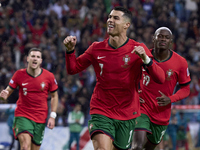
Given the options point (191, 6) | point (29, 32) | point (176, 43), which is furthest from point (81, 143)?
point (191, 6)

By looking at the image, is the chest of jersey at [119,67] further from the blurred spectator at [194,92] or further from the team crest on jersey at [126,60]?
the blurred spectator at [194,92]

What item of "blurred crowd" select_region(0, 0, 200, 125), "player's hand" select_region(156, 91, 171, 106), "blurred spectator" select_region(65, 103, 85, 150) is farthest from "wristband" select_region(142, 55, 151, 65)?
"blurred crowd" select_region(0, 0, 200, 125)

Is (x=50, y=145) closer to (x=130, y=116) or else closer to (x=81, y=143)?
(x=81, y=143)

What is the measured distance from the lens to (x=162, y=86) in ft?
21.4

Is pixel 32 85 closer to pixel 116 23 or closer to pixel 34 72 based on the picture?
pixel 34 72

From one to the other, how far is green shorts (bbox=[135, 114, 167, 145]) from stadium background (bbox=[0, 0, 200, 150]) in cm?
432

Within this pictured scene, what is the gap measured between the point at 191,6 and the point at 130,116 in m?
13.5

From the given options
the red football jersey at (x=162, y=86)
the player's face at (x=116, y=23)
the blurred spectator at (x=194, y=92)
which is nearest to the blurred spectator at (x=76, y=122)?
the blurred spectator at (x=194, y=92)

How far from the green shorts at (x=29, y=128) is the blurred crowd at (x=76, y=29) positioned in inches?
166

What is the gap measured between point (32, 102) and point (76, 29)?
8057mm

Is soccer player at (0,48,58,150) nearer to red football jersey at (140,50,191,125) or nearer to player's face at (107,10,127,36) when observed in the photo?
red football jersey at (140,50,191,125)

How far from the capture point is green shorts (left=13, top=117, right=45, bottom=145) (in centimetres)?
750

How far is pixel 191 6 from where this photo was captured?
17.9 meters

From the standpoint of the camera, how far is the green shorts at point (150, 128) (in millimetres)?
6438
